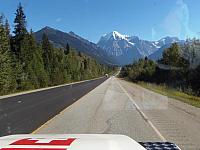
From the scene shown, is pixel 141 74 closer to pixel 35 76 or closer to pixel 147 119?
pixel 35 76

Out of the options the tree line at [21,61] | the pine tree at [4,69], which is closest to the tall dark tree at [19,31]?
the tree line at [21,61]

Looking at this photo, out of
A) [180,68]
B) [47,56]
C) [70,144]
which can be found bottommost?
[70,144]

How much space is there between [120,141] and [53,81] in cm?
8858

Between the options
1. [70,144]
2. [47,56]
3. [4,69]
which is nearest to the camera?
[70,144]

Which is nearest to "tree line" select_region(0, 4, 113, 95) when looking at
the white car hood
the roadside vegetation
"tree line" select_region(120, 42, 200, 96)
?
the roadside vegetation

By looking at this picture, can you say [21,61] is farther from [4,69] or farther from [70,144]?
[70,144]

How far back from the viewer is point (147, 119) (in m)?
18.3

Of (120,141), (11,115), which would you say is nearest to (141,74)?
(11,115)

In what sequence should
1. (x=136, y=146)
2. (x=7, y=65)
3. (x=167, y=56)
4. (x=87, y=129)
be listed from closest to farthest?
1. (x=136, y=146)
2. (x=87, y=129)
3. (x=7, y=65)
4. (x=167, y=56)

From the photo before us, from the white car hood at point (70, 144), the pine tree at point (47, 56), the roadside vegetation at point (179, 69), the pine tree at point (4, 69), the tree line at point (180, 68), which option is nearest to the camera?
the white car hood at point (70, 144)

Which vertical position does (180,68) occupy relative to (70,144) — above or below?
above

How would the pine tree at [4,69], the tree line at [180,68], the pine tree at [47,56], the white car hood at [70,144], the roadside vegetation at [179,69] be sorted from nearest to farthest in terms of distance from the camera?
the white car hood at [70,144]
the pine tree at [4,69]
the roadside vegetation at [179,69]
the tree line at [180,68]
the pine tree at [47,56]

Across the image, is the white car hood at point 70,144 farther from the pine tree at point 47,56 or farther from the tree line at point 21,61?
the pine tree at point 47,56

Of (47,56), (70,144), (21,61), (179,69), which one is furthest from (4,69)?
(70,144)
